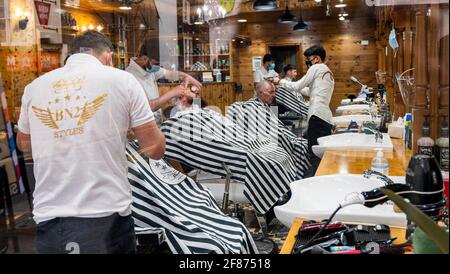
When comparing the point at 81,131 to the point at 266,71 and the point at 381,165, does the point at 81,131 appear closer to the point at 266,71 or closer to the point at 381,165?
the point at 381,165

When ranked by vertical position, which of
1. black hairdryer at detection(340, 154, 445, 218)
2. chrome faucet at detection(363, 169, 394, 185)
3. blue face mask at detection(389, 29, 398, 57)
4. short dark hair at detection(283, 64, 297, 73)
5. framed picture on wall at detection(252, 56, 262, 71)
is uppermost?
blue face mask at detection(389, 29, 398, 57)

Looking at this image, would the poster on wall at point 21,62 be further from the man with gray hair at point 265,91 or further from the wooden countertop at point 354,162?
the man with gray hair at point 265,91

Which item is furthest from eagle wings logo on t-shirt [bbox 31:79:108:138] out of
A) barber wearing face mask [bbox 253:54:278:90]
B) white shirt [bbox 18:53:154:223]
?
barber wearing face mask [bbox 253:54:278:90]

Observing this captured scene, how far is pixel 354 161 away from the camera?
6.71 ft

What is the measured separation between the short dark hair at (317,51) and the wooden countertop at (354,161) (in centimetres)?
53

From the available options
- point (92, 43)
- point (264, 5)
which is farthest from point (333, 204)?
point (264, 5)

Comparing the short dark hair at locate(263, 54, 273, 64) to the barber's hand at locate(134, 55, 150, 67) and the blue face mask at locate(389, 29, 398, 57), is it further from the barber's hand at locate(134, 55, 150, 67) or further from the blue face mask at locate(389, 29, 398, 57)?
the barber's hand at locate(134, 55, 150, 67)

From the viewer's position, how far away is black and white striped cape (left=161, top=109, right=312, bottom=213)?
251 centimetres

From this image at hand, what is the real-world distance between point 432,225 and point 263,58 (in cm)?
188

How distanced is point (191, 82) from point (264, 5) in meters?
0.79

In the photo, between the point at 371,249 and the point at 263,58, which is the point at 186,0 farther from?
the point at 371,249

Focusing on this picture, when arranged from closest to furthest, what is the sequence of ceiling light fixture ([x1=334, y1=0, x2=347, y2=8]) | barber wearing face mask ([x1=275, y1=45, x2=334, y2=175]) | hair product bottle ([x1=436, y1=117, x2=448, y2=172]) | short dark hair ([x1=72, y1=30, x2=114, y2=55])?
hair product bottle ([x1=436, y1=117, x2=448, y2=172]) < short dark hair ([x1=72, y1=30, x2=114, y2=55]) < ceiling light fixture ([x1=334, y1=0, x2=347, y2=8]) < barber wearing face mask ([x1=275, y1=45, x2=334, y2=175])
